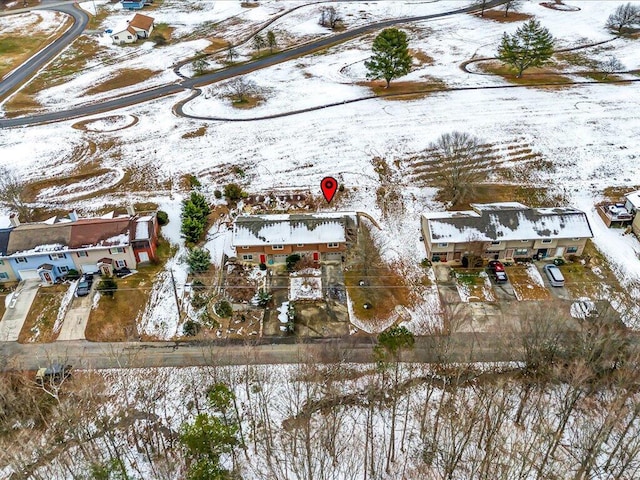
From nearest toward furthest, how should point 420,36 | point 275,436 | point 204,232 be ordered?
point 275,436
point 204,232
point 420,36

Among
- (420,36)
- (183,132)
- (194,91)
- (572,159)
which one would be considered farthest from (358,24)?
(572,159)

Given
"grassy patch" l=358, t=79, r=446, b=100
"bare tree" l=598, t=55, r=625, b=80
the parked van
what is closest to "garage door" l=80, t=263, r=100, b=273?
the parked van

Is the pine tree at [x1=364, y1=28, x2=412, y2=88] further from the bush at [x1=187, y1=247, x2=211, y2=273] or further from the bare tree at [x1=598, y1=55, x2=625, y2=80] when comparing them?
the bush at [x1=187, y1=247, x2=211, y2=273]

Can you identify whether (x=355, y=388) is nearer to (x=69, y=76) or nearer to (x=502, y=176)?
(x=502, y=176)

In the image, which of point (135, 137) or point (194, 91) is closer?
point (135, 137)

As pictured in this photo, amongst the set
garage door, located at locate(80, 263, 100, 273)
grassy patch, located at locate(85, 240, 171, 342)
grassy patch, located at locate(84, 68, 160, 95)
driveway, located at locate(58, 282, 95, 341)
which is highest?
grassy patch, located at locate(84, 68, 160, 95)

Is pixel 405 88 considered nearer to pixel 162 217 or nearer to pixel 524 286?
pixel 524 286

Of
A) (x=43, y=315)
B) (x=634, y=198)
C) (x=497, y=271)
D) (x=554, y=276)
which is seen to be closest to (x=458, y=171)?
(x=497, y=271)
